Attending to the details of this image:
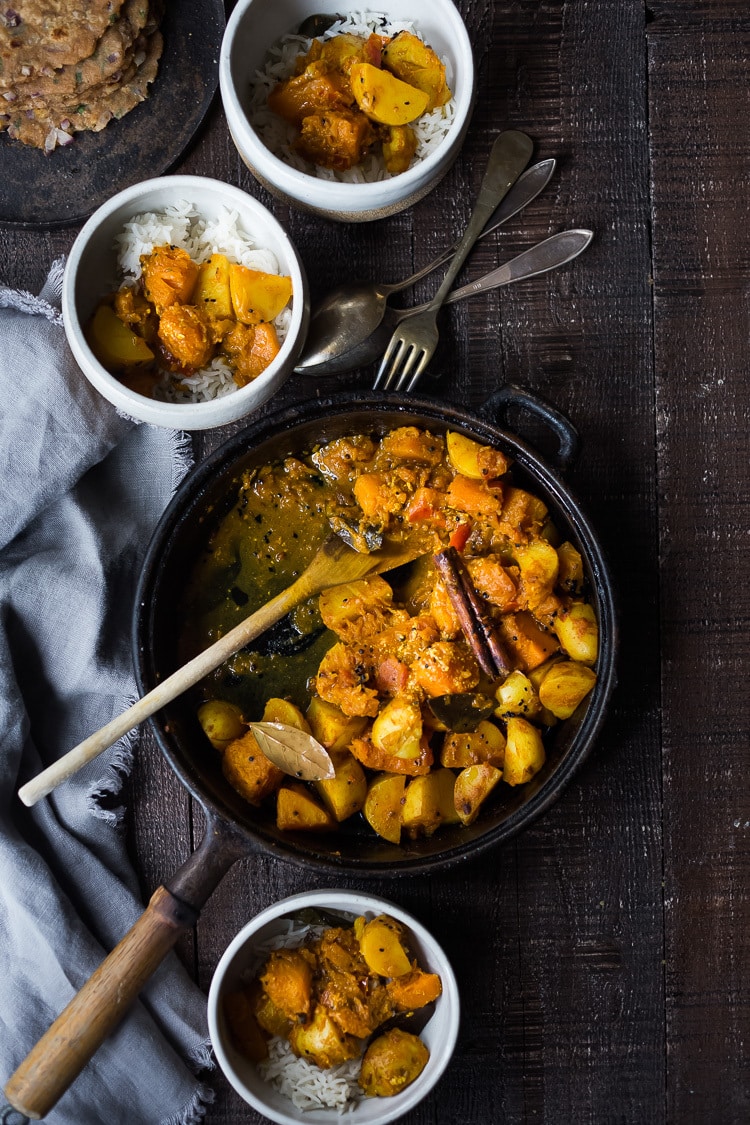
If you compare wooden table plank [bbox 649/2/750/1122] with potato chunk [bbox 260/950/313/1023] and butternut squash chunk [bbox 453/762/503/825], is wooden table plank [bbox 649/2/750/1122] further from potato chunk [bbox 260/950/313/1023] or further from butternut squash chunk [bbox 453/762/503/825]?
potato chunk [bbox 260/950/313/1023]

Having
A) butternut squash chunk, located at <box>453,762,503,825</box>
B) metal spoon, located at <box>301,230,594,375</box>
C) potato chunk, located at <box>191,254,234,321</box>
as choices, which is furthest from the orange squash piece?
potato chunk, located at <box>191,254,234,321</box>

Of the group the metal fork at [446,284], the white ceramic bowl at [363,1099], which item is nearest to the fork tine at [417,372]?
the metal fork at [446,284]

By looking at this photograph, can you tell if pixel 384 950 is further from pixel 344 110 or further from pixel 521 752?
pixel 344 110

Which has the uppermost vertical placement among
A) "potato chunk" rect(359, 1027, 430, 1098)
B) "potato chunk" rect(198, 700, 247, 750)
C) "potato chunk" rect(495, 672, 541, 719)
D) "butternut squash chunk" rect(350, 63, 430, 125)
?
"butternut squash chunk" rect(350, 63, 430, 125)

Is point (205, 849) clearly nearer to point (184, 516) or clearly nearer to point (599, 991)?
point (184, 516)

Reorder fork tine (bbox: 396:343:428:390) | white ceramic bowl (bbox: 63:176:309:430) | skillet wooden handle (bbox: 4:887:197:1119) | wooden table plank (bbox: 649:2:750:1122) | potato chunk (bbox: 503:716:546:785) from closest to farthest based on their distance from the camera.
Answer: skillet wooden handle (bbox: 4:887:197:1119)
white ceramic bowl (bbox: 63:176:309:430)
potato chunk (bbox: 503:716:546:785)
fork tine (bbox: 396:343:428:390)
wooden table plank (bbox: 649:2:750:1122)

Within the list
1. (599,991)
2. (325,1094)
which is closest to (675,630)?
(599,991)

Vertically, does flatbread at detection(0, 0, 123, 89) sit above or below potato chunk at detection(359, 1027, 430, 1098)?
above
